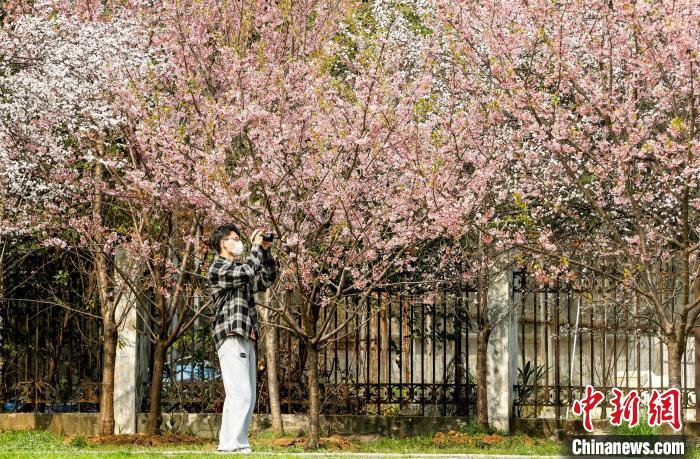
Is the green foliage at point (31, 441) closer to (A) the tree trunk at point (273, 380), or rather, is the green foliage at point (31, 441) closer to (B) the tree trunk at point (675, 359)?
(A) the tree trunk at point (273, 380)

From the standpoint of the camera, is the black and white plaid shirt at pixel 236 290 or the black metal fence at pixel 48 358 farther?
the black metal fence at pixel 48 358

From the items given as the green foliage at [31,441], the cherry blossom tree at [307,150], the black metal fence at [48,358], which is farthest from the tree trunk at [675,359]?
the black metal fence at [48,358]

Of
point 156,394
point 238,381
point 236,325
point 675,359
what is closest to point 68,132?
point 156,394

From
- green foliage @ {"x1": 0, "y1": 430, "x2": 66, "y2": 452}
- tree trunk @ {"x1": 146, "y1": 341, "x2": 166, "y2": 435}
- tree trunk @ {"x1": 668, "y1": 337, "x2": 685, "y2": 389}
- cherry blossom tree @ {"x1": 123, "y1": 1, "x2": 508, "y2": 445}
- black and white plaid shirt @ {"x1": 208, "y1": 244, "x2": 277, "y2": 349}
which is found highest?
cherry blossom tree @ {"x1": 123, "y1": 1, "x2": 508, "y2": 445}

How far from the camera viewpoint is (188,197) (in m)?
13.1

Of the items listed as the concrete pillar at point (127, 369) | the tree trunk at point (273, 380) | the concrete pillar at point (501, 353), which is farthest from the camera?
the concrete pillar at point (127, 369)

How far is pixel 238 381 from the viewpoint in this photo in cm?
976

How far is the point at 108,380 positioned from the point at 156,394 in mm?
637

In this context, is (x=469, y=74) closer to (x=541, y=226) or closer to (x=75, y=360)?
(x=541, y=226)

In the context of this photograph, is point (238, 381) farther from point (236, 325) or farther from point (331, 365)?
point (331, 365)

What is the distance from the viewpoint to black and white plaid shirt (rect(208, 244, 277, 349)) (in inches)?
385

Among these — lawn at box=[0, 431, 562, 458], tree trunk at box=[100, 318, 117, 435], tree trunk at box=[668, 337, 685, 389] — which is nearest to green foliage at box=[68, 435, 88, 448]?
lawn at box=[0, 431, 562, 458]

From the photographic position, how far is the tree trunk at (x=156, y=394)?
15445 millimetres

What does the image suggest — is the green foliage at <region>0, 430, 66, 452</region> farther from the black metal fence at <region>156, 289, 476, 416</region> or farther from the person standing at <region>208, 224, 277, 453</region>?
the person standing at <region>208, 224, 277, 453</region>
